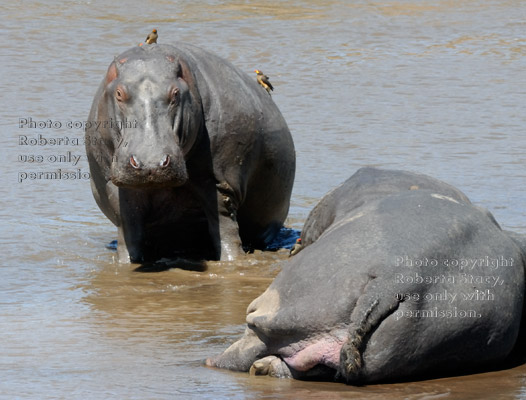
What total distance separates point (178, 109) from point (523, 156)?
216 inches

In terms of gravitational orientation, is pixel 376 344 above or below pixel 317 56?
above

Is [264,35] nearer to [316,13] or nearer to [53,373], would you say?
[316,13]

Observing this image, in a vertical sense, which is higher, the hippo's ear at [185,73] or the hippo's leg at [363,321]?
the hippo's ear at [185,73]

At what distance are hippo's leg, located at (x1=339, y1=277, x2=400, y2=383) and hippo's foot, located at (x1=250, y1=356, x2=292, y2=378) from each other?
279 millimetres

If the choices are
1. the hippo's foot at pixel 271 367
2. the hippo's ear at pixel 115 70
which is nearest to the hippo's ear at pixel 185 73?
the hippo's ear at pixel 115 70

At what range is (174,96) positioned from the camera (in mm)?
7824

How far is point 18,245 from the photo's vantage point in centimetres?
880

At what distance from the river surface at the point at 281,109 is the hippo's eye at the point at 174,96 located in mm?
1090

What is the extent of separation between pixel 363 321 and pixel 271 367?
0.49 meters

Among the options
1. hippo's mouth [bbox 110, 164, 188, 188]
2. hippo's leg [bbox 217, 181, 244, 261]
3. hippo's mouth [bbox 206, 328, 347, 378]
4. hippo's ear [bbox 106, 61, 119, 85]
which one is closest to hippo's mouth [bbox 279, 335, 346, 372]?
hippo's mouth [bbox 206, 328, 347, 378]

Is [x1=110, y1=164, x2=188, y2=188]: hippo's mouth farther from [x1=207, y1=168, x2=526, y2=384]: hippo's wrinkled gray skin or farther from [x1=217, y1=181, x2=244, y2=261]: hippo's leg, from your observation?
[x1=207, y1=168, x2=526, y2=384]: hippo's wrinkled gray skin

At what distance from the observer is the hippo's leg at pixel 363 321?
493 cm

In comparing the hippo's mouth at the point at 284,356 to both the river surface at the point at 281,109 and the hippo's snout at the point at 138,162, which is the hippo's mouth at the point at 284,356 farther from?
the hippo's snout at the point at 138,162

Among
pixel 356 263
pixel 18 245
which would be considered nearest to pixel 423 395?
pixel 356 263
